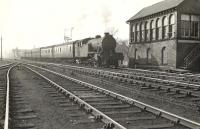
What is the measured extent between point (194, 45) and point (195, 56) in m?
1.46

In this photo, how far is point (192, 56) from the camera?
26.5 meters

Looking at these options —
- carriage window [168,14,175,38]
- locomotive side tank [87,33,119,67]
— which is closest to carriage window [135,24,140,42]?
locomotive side tank [87,33,119,67]

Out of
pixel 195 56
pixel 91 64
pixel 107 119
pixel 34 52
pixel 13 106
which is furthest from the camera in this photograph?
pixel 34 52

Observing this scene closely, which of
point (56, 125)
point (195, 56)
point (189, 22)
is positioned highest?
point (189, 22)

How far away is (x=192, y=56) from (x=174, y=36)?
8.04 feet

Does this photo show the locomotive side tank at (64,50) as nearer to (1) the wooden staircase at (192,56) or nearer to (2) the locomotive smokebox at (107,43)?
(2) the locomotive smokebox at (107,43)

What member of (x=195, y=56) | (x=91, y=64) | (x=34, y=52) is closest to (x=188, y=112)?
(x=195, y=56)

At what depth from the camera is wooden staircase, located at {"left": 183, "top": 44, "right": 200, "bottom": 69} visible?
25847mm

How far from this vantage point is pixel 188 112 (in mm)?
7848

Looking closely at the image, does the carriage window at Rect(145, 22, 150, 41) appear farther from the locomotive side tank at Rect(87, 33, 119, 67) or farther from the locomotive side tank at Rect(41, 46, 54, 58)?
the locomotive side tank at Rect(41, 46, 54, 58)

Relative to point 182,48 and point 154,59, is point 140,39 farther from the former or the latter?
point 182,48

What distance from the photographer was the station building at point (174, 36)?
86.4 feet

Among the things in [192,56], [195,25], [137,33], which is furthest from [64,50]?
[192,56]

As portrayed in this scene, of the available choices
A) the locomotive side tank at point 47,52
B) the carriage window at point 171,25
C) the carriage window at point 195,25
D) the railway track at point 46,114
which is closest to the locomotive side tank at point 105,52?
the carriage window at point 171,25
